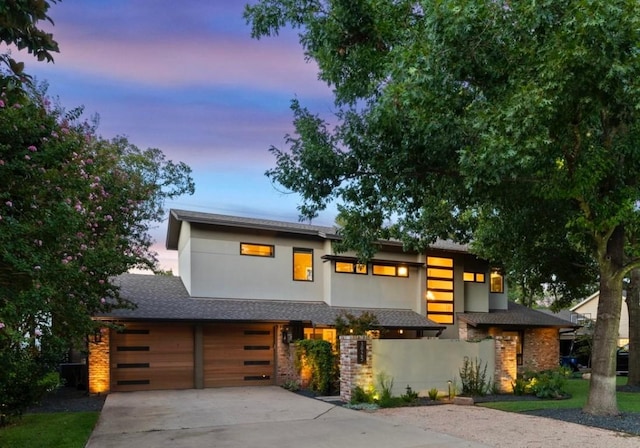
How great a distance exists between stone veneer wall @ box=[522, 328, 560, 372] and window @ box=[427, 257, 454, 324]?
4.00m

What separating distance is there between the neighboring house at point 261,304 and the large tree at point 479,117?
5.08 m

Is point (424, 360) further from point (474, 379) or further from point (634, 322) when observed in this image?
point (634, 322)

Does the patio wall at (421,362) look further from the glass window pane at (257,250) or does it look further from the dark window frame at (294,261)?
the glass window pane at (257,250)

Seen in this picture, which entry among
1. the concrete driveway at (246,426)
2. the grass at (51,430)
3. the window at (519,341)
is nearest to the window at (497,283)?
the window at (519,341)

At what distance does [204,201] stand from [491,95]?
20.7 metres

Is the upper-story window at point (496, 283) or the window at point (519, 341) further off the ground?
the upper-story window at point (496, 283)

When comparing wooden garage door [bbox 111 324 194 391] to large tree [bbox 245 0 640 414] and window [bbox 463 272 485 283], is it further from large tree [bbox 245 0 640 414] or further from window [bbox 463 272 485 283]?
window [bbox 463 272 485 283]

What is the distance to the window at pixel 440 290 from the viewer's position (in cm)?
2139

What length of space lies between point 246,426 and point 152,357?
24.3 feet

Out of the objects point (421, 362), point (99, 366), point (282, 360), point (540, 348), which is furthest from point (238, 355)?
point (540, 348)

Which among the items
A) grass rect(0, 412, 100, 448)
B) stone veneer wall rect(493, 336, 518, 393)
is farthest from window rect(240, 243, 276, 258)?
stone veneer wall rect(493, 336, 518, 393)

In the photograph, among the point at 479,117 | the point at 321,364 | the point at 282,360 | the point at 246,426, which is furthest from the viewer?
the point at 282,360

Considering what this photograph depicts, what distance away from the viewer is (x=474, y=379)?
14742mm

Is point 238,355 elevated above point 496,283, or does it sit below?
below
